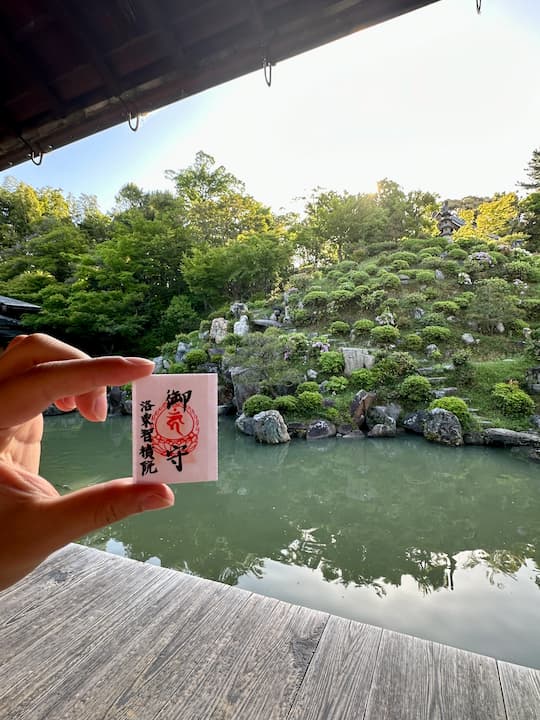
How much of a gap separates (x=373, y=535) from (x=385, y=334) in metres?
4.35

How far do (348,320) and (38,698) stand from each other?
7.25 m

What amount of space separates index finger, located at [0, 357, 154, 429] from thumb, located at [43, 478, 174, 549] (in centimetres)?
10

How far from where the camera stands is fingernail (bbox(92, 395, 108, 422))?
0.47 meters

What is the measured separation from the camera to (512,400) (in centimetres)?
482

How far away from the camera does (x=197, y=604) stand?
3.38 ft

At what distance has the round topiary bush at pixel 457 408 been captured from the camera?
4.60 meters

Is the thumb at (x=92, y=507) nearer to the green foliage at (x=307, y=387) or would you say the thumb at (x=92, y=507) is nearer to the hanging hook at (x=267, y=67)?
the hanging hook at (x=267, y=67)

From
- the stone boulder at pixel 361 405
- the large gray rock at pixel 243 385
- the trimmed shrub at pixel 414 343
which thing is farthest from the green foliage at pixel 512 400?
the large gray rock at pixel 243 385

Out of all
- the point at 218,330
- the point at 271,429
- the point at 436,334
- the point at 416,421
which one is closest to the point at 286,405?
the point at 271,429

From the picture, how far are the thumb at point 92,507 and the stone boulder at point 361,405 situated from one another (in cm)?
494

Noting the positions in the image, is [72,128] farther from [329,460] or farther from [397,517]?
[329,460]

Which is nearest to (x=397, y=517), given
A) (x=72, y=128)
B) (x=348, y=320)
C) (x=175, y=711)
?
(x=175, y=711)

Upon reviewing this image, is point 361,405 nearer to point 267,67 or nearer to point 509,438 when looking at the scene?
point 509,438

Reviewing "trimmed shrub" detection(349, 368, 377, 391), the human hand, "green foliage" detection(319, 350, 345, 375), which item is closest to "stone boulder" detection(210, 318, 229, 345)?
"green foliage" detection(319, 350, 345, 375)
